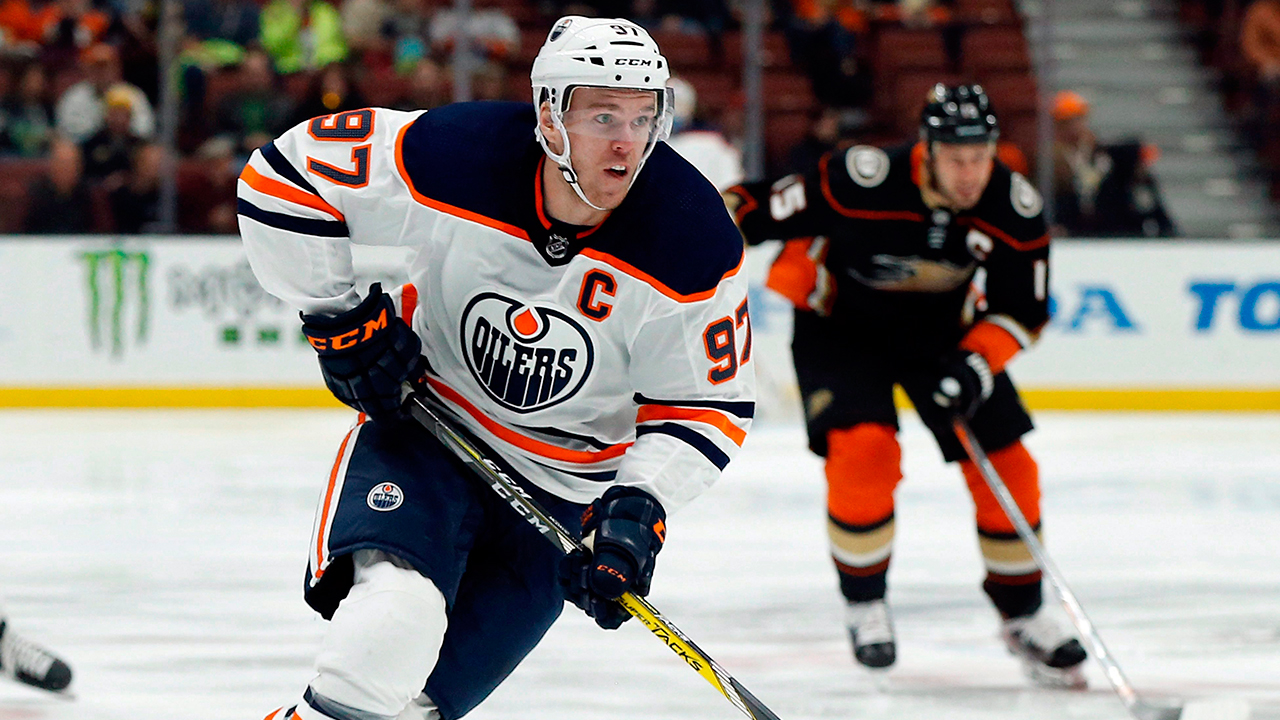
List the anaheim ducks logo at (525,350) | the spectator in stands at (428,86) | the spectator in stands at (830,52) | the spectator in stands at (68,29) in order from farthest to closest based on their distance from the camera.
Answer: the spectator in stands at (68,29) < the spectator in stands at (830,52) < the spectator in stands at (428,86) < the anaheim ducks logo at (525,350)

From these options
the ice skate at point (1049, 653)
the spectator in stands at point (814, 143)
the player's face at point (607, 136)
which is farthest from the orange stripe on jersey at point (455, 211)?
the spectator in stands at point (814, 143)

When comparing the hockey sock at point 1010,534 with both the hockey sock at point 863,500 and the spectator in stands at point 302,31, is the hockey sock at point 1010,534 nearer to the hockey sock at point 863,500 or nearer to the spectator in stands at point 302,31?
the hockey sock at point 863,500

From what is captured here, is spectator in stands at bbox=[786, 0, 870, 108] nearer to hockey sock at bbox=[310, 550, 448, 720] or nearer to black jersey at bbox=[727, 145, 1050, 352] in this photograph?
black jersey at bbox=[727, 145, 1050, 352]

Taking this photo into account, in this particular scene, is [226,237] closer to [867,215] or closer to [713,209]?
[867,215]

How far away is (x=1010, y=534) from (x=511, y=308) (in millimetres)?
1615

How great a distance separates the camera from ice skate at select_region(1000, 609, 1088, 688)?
3.36 m

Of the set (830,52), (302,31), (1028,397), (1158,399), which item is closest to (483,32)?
(302,31)

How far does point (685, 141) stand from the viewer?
6875mm

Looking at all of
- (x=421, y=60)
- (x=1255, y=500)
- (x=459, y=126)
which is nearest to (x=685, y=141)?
(x=421, y=60)

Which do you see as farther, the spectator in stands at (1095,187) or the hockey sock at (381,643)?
the spectator in stands at (1095,187)

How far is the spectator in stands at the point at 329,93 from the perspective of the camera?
7.56 metres

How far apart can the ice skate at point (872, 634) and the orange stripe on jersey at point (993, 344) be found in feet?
1.66

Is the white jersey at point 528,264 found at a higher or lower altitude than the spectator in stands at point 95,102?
higher

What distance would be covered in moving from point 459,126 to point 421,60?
5.58 meters
